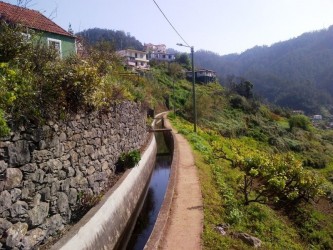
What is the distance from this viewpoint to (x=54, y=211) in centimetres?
741

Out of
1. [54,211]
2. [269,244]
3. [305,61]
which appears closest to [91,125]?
[54,211]

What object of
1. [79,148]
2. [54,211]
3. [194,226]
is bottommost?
[194,226]

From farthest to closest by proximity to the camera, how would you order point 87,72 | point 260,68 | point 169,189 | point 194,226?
point 260,68, point 169,189, point 87,72, point 194,226

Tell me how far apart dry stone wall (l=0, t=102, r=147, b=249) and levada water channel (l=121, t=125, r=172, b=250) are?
1.74 metres

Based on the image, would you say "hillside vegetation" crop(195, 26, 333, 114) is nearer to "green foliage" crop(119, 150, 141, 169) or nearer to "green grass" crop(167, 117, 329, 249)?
"green foliage" crop(119, 150, 141, 169)

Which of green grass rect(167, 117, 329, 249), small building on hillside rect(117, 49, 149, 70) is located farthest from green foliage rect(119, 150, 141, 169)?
small building on hillside rect(117, 49, 149, 70)

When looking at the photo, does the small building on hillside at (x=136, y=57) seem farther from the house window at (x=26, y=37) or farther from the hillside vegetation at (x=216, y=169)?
the house window at (x=26, y=37)

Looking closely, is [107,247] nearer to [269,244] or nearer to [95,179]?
[95,179]

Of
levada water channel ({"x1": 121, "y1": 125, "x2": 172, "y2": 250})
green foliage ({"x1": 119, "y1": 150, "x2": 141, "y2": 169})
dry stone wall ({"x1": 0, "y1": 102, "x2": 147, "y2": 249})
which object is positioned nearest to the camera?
dry stone wall ({"x1": 0, "y1": 102, "x2": 147, "y2": 249})

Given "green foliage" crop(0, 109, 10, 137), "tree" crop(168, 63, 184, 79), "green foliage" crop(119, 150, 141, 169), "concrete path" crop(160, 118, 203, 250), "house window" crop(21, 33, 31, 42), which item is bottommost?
"concrete path" crop(160, 118, 203, 250)

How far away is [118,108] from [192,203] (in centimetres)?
502

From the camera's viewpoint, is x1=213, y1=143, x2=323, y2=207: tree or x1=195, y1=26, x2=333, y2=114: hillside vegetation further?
x1=195, y1=26, x2=333, y2=114: hillside vegetation

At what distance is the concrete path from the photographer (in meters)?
7.32

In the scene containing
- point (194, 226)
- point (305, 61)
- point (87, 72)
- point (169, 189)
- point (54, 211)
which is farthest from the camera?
point (305, 61)
